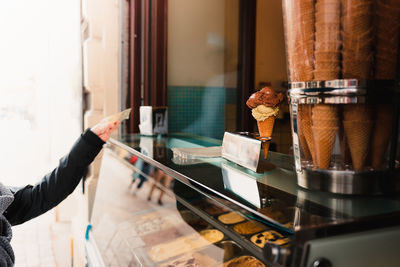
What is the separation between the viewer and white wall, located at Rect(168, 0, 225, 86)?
2.55 meters

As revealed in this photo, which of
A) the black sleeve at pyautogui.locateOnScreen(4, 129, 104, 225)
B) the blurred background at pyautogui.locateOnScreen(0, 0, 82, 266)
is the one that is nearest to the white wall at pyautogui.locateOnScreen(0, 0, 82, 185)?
the blurred background at pyautogui.locateOnScreen(0, 0, 82, 266)

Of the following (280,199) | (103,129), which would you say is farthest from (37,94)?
(280,199)

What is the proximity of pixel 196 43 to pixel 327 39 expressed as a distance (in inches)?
83.4

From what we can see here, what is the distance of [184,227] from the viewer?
1.15 metres

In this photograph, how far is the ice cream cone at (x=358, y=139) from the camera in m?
0.60

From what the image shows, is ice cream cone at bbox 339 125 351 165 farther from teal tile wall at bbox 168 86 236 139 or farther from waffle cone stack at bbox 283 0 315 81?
teal tile wall at bbox 168 86 236 139

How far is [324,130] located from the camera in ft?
2.04

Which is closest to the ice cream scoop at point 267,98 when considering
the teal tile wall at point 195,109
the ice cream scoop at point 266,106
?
the ice cream scoop at point 266,106

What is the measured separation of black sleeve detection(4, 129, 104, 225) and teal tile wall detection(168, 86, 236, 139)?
99 cm

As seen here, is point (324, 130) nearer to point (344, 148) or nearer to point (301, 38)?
point (344, 148)

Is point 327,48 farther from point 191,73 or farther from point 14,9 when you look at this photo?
point 14,9

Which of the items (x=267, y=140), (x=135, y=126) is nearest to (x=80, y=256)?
(x=135, y=126)

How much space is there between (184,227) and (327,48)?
786 millimetres

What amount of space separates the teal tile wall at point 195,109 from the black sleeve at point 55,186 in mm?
988
